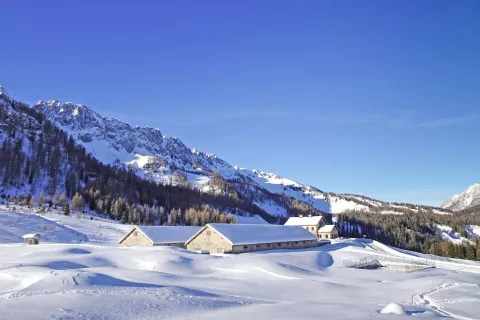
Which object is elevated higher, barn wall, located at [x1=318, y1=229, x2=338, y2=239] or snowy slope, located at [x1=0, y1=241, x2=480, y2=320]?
barn wall, located at [x1=318, y1=229, x2=338, y2=239]

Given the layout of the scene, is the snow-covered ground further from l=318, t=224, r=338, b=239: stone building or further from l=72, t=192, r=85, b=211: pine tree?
l=72, t=192, r=85, b=211: pine tree

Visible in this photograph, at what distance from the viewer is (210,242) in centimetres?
5350

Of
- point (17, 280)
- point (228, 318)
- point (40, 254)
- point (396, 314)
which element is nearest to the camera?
point (228, 318)

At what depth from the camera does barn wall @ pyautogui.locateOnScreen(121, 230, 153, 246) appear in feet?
175

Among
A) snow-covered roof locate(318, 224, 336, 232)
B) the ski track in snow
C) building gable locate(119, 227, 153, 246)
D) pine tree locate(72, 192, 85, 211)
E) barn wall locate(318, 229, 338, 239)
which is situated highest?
pine tree locate(72, 192, 85, 211)

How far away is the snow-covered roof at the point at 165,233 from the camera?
177 ft

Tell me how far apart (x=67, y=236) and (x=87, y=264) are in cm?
3157

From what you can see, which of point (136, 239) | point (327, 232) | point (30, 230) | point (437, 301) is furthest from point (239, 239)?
point (327, 232)

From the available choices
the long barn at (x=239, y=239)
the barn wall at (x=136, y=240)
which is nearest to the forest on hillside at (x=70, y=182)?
the barn wall at (x=136, y=240)

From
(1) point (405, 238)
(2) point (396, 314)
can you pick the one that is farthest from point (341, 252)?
(1) point (405, 238)

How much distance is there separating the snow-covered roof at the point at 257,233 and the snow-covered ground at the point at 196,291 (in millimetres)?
9610

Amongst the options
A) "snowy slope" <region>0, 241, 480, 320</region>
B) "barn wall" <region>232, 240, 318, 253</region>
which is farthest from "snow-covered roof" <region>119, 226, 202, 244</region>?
"snowy slope" <region>0, 241, 480, 320</region>

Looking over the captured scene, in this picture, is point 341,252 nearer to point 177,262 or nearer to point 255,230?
point 255,230

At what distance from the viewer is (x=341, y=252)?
210 ft
